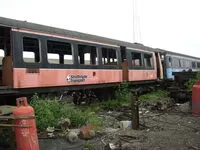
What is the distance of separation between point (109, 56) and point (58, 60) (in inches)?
191

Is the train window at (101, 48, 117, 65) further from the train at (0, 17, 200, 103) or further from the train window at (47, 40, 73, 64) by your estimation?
the train window at (47, 40, 73, 64)

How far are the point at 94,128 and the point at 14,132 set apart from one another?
2.40m

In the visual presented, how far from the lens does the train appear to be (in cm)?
1200

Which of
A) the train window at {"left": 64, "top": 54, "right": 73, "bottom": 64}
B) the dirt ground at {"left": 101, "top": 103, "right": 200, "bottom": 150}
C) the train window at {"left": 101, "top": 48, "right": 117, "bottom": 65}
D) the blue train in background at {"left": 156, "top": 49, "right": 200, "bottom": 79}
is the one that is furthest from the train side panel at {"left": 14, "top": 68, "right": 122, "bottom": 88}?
the blue train in background at {"left": 156, "top": 49, "right": 200, "bottom": 79}

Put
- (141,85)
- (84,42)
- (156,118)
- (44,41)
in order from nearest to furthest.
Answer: (156,118) < (44,41) < (84,42) < (141,85)

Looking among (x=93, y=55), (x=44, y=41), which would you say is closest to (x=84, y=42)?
(x=93, y=55)

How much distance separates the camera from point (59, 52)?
46.9 ft

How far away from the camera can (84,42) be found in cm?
1617

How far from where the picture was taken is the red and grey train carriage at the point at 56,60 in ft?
39.3

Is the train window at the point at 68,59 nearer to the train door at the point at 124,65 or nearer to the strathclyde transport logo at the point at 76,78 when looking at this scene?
the strathclyde transport logo at the point at 76,78

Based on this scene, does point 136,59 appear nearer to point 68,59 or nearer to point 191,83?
point 191,83

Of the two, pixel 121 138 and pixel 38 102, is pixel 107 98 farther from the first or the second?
pixel 121 138

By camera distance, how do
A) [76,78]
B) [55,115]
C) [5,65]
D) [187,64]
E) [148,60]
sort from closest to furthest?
[55,115]
[5,65]
[76,78]
[148,60]
[187,64]

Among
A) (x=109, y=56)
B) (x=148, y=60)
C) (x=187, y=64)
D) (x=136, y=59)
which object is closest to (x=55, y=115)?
(x=109, y=56)
